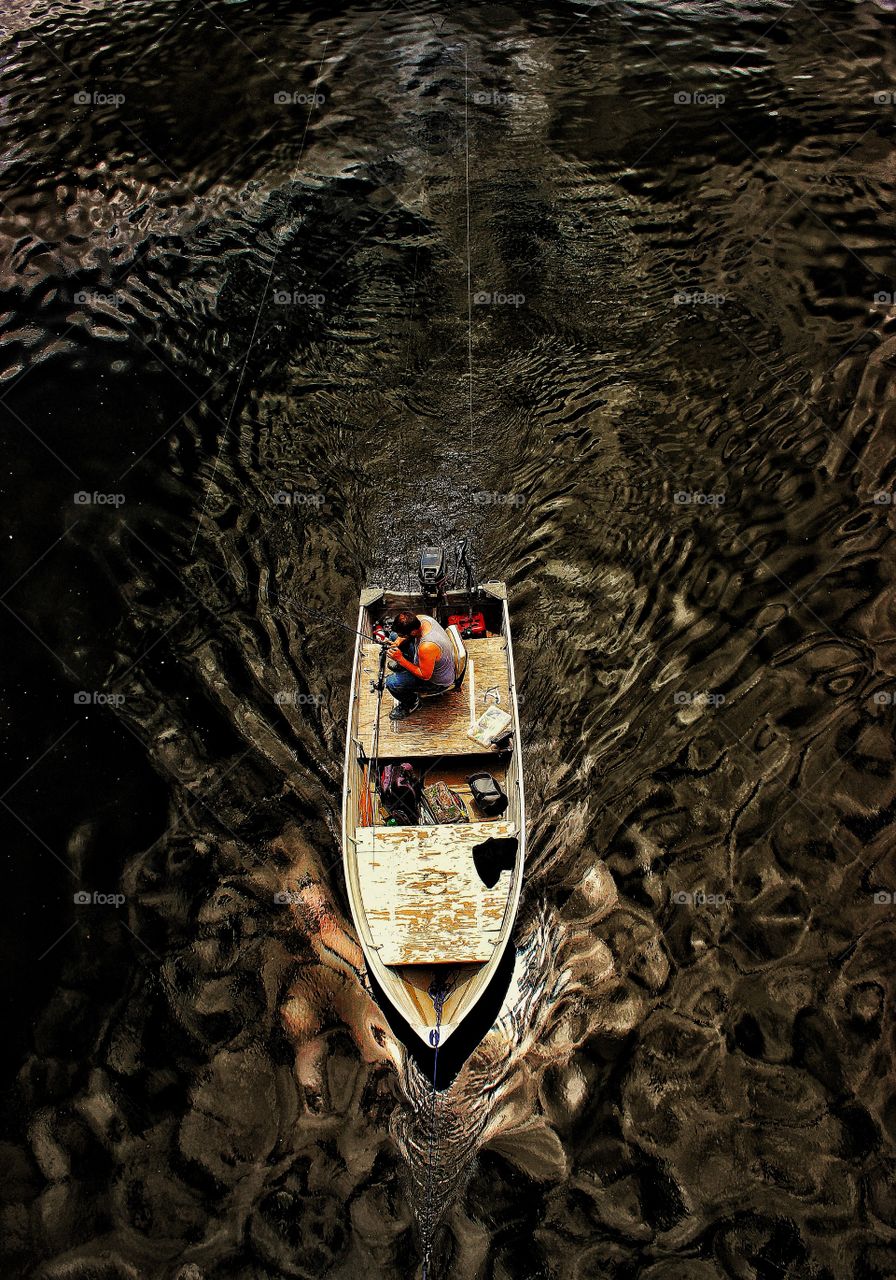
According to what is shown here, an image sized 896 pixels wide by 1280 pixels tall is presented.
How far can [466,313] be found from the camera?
54.7ft

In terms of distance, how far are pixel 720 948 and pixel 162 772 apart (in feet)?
27.2

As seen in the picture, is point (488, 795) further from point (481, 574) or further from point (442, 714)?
point (481, 574)

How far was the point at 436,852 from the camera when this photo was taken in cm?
909

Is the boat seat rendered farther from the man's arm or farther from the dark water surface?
the dark water surface

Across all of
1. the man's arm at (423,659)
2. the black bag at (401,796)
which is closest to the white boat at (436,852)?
the black bag at (401,796)

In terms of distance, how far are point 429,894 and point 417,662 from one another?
2.92 meters

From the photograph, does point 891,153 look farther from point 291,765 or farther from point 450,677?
point 291,765

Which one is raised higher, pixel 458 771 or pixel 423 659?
pixel 423 659

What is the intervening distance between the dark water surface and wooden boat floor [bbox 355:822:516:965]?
1.33 meters

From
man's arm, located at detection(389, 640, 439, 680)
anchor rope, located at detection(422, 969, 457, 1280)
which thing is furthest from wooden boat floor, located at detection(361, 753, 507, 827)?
anchor rope, located at detection(422, 969, 457, 1280)

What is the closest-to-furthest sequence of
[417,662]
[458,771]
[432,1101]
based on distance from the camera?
[432,1101] < [417,662] < [458,771]

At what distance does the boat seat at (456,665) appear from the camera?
10.5m

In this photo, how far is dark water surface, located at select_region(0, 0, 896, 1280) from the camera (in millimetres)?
8500

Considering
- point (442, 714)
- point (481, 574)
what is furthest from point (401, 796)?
point (481, 574)
